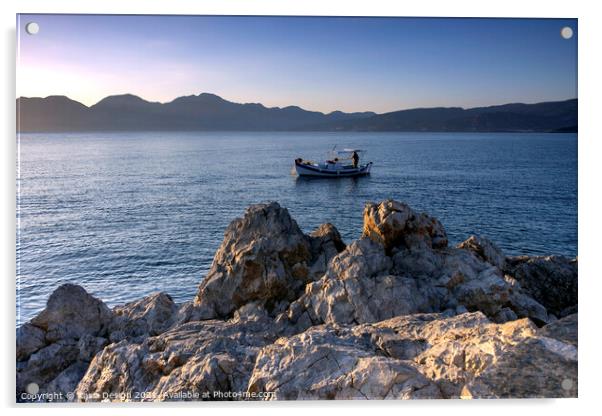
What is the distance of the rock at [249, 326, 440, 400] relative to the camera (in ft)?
20.5

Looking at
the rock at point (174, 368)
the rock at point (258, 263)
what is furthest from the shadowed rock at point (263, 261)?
the rock at point (174, 368)

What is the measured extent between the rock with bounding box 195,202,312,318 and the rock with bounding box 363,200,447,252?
4.26ft

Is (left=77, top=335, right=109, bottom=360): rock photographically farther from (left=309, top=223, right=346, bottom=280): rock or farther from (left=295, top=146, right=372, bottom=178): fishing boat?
(left=295, top=146, right=372, bottom=178): fishing boat

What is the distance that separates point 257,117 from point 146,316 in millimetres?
3923

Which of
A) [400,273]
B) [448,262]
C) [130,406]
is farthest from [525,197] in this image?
[130,406]

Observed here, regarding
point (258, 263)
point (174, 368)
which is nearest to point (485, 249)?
point (258, 263)

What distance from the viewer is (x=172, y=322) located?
9359mm

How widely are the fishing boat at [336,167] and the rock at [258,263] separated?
126 centimetres

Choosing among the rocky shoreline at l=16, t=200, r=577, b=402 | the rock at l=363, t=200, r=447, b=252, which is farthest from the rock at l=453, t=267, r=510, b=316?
the rock at l=363, t=200, r=447, b=252

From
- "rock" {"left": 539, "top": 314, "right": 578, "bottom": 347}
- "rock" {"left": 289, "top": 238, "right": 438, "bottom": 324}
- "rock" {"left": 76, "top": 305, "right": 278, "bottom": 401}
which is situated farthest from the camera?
"rock" {"left": 289, "top": 238, "right": 438, "bottom": 324}

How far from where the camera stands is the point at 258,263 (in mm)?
9789

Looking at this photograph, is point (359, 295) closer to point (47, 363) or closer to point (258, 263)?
point (258, 263)

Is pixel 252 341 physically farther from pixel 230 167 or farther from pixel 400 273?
pixel 230 167

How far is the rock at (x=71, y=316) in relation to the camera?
8.62 m
